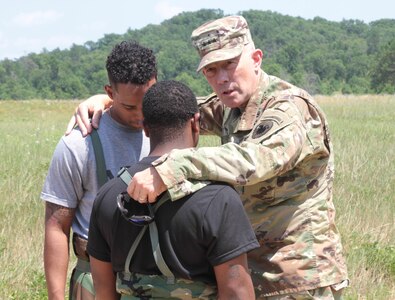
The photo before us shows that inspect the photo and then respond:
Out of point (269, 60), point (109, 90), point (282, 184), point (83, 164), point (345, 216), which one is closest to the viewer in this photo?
point (282, 184)

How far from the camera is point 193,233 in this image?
7.15 feet

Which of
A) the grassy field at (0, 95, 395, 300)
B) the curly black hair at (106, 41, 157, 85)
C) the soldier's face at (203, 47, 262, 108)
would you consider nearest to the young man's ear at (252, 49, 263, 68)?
the soldier's face at (203, 47, 262, 108)

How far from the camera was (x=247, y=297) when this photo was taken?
7.41 feet

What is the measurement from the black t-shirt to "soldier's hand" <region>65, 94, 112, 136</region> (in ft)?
2.51

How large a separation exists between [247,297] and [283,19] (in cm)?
12828

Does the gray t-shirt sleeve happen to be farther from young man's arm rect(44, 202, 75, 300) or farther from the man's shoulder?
the man's shoulder

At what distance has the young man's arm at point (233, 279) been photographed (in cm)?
220

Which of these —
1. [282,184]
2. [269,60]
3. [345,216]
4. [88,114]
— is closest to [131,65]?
[88,114]

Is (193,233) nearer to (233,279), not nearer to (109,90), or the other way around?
(233,279)

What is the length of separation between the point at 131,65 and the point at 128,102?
152 mm

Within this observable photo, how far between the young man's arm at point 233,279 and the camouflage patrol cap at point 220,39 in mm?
840

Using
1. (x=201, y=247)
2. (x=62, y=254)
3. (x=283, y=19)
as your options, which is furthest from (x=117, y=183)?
(x=283, y=19)

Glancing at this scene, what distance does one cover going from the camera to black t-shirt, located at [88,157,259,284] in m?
2.17

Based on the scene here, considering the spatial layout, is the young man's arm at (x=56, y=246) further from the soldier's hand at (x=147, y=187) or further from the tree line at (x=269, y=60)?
the tree line at (x=269, y=60)
